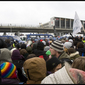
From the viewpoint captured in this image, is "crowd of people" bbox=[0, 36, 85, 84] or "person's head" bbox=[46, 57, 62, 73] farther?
"person's head" bbox=[46, 57, 62, 73]

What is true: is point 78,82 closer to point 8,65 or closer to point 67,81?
point 67,81

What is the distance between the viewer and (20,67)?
2.83m

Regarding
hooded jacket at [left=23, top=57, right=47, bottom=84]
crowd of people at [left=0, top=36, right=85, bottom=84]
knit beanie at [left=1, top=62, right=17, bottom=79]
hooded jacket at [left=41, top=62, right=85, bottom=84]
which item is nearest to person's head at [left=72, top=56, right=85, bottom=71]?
crowd of people at [left=0, top=36, right=85, bottom=84]

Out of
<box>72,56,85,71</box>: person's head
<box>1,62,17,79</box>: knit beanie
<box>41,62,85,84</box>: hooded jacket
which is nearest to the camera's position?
<box>41,62,85,84</box>: hooded jacket

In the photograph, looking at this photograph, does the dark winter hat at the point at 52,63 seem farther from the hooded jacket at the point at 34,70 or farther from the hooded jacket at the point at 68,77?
the hooded jacket at the point at 68,77

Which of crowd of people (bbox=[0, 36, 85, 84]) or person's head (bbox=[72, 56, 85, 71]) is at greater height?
person's head (bbox=[72, 56, 85, 71])

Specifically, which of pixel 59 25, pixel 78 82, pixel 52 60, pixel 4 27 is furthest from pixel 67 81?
pixel 59 25

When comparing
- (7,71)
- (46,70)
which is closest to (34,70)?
(46,70)

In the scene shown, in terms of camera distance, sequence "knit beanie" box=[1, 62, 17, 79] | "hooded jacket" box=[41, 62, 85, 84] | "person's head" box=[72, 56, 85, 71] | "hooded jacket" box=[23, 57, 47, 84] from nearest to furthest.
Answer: "hooded jacket" box=[41, 62, 85, 84], "person's head" box=[72, 56, 85, 71], "hooded jacket" box=[23, 57, 47, 84], "knit beanie" box=[1, 62, 17, 79]

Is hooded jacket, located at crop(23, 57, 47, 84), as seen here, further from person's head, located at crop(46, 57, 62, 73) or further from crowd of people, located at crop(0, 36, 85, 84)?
person's head, located at crop(46, 57, 62, 73)

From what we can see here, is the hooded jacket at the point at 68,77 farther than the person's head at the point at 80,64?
No

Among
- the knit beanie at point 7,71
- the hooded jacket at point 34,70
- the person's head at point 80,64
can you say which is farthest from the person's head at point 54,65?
the knit beanie at point 7,71

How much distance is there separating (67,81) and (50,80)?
0.21m

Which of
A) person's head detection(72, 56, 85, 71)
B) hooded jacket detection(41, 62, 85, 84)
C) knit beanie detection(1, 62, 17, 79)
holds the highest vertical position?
person's head detection(72, 56, 85, 71)
